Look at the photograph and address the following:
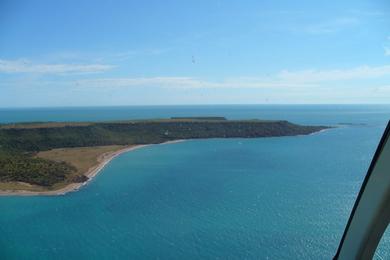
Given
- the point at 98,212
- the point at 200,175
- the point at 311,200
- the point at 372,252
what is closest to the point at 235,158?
the point at 200,175

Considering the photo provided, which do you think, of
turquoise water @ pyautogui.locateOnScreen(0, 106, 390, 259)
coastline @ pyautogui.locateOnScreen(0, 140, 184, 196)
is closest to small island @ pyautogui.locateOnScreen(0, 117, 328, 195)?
coastline @ pyautogui.locateOnScreen(0, 140, 184, 196)

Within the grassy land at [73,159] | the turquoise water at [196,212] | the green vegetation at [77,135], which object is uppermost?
the green vegetation at [77,135]

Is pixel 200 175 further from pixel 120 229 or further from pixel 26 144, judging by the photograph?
pixel 26 144

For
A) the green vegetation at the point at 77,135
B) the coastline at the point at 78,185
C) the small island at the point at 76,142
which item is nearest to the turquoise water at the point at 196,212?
the coastline at the point at 78,185

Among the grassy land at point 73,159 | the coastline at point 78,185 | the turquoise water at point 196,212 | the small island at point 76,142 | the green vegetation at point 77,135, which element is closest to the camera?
the turquoise water at point 196,212

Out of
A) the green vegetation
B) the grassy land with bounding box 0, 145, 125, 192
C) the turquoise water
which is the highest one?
the green vegetation

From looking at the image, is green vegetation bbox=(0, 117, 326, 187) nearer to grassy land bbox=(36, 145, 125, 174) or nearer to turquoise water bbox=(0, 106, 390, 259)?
grassy land bbox=(36, 145, 125, 174)

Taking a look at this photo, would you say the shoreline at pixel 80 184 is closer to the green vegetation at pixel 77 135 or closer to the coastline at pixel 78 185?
the coastline at pixel 78 185

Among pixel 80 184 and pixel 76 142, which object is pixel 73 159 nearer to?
pixel 80 184
